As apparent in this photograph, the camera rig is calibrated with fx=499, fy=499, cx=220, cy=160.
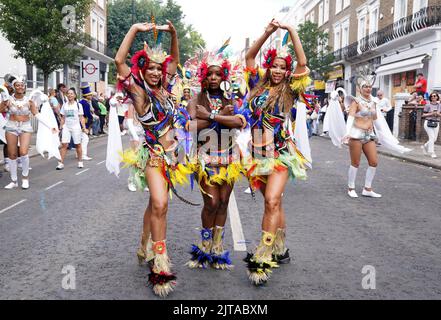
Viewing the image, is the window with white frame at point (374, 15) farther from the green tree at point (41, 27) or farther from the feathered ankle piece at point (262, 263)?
the feathered ankle piece at point (262, 263)

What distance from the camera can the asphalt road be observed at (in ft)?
13.4

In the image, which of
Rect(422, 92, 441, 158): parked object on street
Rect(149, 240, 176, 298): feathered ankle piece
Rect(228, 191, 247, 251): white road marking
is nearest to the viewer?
Rect(149, 240, 176, 298): feathered ankle piece

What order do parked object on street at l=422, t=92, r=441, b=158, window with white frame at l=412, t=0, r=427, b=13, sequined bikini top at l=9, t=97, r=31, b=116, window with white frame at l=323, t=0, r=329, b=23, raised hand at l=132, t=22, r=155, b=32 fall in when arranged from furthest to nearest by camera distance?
window with white frame at l=323, t=0, r=329, b=23 → window with white frame at l=412, t=0, r=427, b=13 → parked object on street at l=422, t=92, r=441, b=158 → sequined bikini top at l=9, t=97, r=31, b=116 → raised hand at l=132, t=22, r=155, b=32

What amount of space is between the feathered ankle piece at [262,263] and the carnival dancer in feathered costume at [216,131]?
483 millimetres

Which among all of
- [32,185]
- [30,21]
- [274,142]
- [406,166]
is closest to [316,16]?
[30,21]

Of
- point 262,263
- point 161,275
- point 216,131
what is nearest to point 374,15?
point 216,131

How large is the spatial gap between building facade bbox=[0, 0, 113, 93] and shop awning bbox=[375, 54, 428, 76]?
16044 mm

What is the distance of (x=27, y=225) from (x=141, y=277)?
8.78 feet

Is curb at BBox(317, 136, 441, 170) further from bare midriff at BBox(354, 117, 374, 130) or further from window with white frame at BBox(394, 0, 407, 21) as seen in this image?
window with white frame at BBox(394, 0, 407, 21)

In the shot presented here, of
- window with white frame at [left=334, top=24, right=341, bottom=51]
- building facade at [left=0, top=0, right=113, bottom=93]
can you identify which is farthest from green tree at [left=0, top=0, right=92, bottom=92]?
window with white frame at [left=334, top=24, right=341, bottom=51]

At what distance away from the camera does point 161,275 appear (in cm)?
395

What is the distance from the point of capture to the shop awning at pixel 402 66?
82.3 ft

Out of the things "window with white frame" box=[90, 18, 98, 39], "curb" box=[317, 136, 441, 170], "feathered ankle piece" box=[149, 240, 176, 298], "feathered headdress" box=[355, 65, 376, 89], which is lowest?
"feathered ankle piece" box=[149, 240, 176, 298]

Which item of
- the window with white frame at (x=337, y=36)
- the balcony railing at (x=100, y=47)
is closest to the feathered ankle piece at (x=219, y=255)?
the balcony railing at (x=100, y=47)
